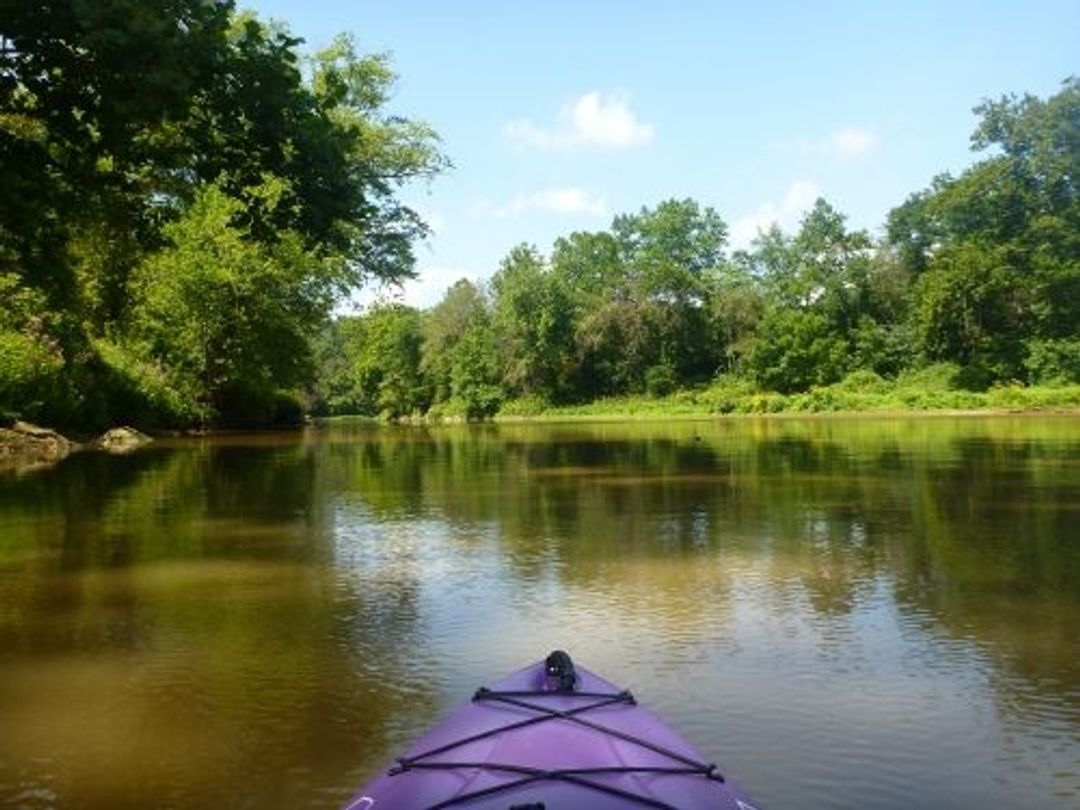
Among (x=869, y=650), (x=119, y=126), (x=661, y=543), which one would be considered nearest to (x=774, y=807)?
(x=869, y=650)

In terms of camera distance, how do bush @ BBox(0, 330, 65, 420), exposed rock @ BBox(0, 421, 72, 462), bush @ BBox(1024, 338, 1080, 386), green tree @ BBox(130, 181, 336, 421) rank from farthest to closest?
bush @ BBox(1024, 338, 1080, 386), green tree @ BBox(130, 181, 336, 421), bush @ BBox(0, 330, 65, 420), exposed rock @ BBox(0, 421, 72, 462)

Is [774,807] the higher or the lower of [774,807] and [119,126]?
the lower

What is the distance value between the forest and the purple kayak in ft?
18.6

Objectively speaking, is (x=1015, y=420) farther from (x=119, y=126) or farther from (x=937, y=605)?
(x=119, y=126)

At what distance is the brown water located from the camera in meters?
6.47

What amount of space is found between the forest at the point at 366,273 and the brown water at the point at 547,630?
409 cm

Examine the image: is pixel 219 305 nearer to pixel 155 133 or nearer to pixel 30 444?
pixel 30 444

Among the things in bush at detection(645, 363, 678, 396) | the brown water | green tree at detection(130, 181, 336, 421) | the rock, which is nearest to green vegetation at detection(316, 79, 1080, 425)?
bush at detection(645, 363, 678, 396)

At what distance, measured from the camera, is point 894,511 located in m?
17.7

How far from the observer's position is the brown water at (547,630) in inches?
255

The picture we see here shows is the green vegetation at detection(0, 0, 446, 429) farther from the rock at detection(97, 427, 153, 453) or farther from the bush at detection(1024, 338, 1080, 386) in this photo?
the bush at detection(1024, 338, 1080, 386)

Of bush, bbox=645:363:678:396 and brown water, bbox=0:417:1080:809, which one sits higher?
bush, bbox=645:363:678:396

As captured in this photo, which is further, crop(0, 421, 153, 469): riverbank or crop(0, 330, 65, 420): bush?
crop(0, 330, 65, 420): bush

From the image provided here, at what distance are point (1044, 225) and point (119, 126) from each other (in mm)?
78986
